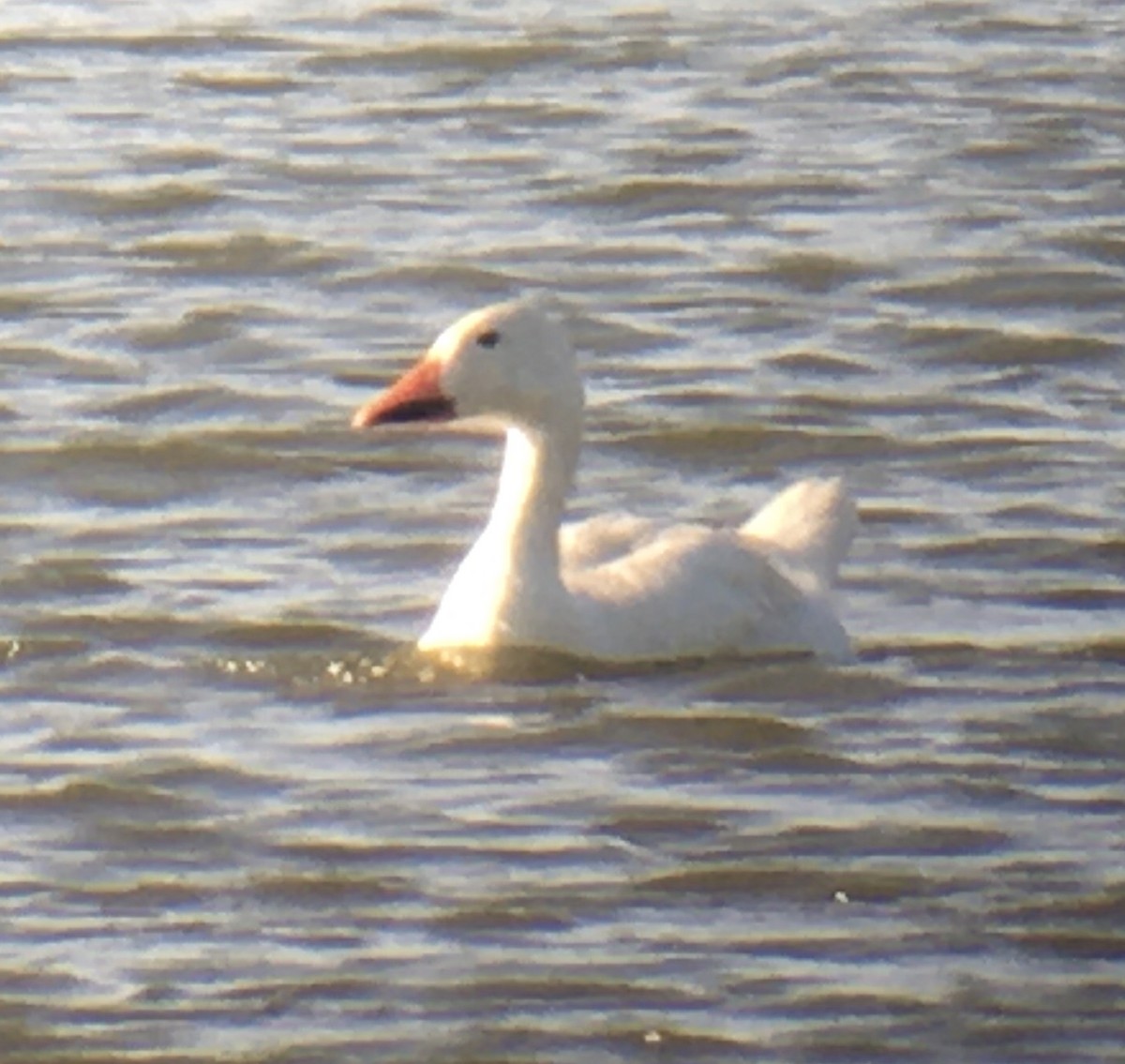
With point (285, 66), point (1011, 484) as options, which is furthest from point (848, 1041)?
point (285, 66)

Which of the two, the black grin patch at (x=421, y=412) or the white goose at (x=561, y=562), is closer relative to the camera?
the white goose at (x=561, y=562)

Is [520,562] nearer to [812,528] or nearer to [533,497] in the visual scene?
[533,497]

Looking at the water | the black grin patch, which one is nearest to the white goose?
the black grin patch

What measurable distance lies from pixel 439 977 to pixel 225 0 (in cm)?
1120

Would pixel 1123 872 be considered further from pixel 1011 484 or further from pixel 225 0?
pixel 225 0

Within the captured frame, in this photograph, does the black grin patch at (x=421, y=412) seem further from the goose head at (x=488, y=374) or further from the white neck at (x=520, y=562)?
the white neck at (x=520, y=562)

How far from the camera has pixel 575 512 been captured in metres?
12.0

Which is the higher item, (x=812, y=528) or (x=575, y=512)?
(x=812, y=528)

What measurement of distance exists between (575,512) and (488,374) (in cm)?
137

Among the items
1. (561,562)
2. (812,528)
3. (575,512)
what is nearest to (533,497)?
(561,562)

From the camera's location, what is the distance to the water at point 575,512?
27.3 feet

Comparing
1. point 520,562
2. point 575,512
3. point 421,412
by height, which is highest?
point 421,412

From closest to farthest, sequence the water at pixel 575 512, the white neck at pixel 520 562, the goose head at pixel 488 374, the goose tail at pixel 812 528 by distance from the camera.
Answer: the water at pixel 575 512, the white neck at pixel 520 562, the goose head at pixel 488 374, the goose tail at pixel 812 528

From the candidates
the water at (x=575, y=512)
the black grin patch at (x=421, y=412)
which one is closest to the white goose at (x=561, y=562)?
the black grin patch at (x=421, y=412)
